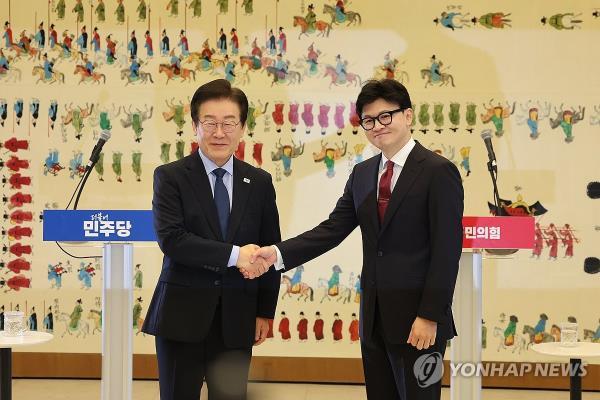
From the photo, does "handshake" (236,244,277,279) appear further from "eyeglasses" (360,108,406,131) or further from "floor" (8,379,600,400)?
"floor" (8,379,600,400)

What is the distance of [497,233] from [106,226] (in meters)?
1.57

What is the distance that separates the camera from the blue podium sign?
287 cm

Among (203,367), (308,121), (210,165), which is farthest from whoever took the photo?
(308,121)

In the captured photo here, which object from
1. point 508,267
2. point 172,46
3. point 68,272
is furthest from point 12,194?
point 508,267

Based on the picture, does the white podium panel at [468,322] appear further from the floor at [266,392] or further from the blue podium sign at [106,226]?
the floor at [266,392]

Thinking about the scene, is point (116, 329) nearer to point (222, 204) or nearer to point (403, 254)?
point (222, 204)

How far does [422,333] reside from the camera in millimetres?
2451

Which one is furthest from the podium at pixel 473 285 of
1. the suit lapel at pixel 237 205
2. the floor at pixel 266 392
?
the floor at pixel 266 392

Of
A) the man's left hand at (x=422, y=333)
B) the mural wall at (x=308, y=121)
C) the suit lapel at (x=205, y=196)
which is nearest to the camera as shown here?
the man's left hand at (x=422, y=333)

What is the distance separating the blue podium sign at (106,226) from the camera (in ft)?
9.41

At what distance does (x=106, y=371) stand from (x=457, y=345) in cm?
140

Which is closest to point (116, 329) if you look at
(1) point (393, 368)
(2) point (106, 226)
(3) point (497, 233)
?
(2) point (106, 226)

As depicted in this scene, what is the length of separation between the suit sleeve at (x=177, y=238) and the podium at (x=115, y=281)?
26 centimetres

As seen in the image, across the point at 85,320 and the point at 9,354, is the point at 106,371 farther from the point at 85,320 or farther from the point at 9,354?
the point at 85,320
